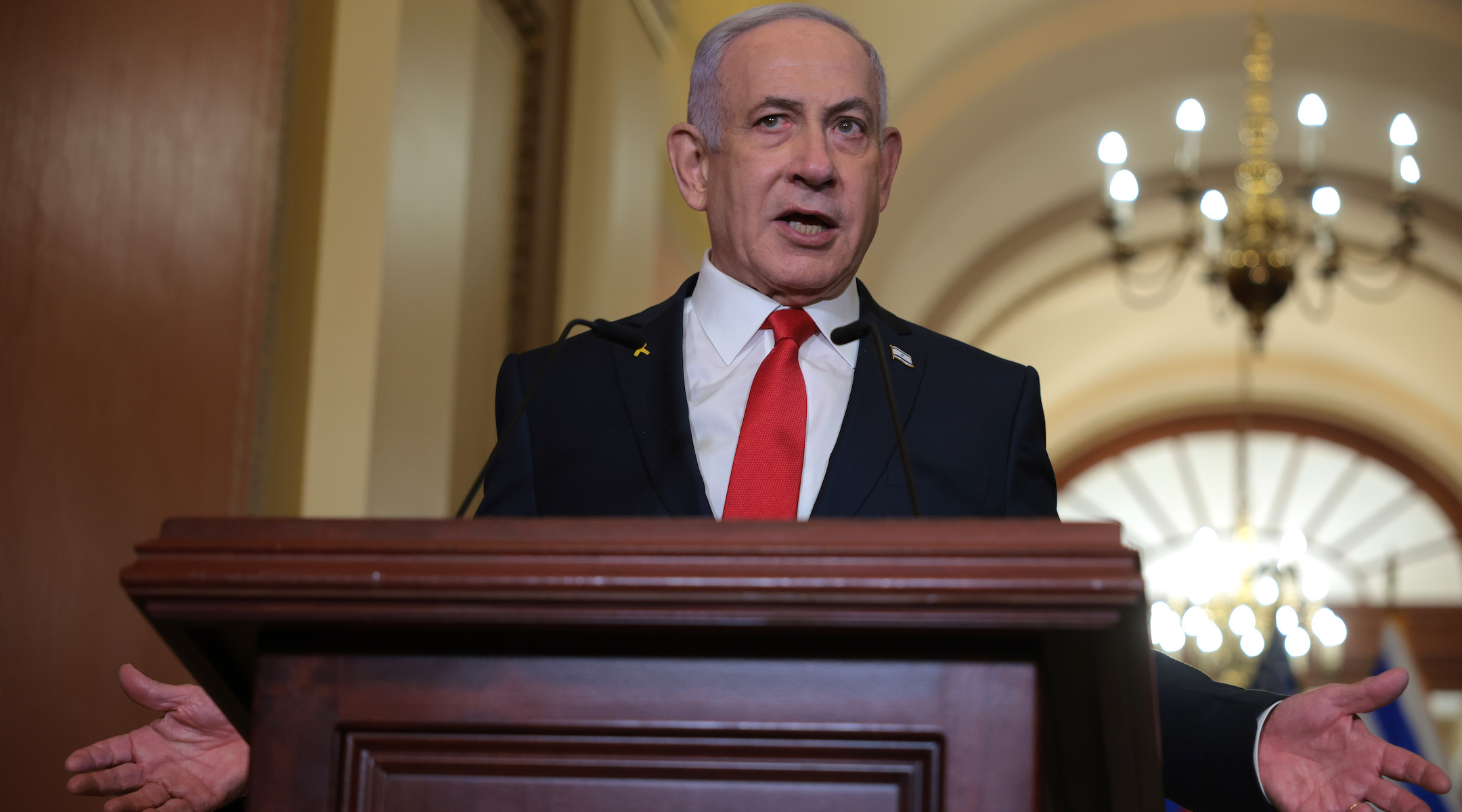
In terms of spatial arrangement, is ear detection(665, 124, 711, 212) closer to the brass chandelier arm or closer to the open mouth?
the open mouth

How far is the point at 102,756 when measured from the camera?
1144 mm

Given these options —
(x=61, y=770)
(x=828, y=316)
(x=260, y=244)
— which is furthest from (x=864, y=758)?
(x=260, y=244)

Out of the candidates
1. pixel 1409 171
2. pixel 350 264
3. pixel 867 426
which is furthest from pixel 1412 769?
pixel 1409 171

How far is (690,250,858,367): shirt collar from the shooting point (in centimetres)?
173

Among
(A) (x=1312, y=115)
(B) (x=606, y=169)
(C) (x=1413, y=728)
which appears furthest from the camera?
(A) (x=1312, y=115)

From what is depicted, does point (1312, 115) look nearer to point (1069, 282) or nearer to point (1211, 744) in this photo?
point (1069, 282)

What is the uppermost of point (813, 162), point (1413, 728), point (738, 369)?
point (813, 162)

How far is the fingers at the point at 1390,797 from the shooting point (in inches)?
41.8

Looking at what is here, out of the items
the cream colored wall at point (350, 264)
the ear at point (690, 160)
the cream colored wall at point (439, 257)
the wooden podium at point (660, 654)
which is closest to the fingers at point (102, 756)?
the wooden podium at point (660, 654)

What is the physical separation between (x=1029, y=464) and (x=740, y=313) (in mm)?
395

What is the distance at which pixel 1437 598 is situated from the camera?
12445 mm

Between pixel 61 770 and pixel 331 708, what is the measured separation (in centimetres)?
105

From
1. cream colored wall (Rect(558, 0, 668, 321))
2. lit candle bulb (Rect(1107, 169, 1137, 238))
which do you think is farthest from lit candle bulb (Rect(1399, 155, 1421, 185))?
cream colored wall (Rect(558, 0, 668, 321))

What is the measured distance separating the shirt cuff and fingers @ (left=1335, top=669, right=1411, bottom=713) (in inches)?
2.8
